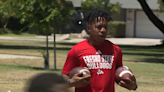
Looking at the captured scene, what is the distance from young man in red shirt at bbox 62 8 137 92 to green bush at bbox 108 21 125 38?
41.0 meters

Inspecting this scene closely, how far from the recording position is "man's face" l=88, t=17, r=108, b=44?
441 cm

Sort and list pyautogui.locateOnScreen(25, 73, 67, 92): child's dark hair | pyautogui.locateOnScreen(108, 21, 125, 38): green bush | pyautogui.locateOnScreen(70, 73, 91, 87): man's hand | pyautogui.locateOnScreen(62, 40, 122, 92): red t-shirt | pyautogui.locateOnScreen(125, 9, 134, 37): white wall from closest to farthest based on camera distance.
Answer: pyautogui.locateOnScreen(25, 73, 67, 92): child's dark hair → pyautogui.locateOnScreen(70, 73, 91, 87): man's hand → pyautogui.locateOnScreen(62, 40, 122, 92): red t-shirt → pyautogui.locateOnScreen(108, 21, 125, 38): green bush → pyautogui.locateOnScreen(125, 9, 134, 37): white wall

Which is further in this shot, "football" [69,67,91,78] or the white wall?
the white wall

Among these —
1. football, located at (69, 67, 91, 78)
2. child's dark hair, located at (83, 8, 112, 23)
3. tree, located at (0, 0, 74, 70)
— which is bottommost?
tree, located at (0, 0, 74, 70)

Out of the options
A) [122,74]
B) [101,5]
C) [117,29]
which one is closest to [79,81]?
[122,74]

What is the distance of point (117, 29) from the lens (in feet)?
153

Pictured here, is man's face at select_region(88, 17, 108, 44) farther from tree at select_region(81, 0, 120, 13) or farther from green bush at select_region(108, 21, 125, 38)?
green bush at select_region(108, 21, 125, 38)

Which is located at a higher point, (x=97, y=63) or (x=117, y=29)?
(x=97, y=63)

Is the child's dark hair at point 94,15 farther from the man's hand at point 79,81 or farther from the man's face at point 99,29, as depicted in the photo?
the man's hand at point 79,81

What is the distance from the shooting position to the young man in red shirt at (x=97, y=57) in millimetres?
4332

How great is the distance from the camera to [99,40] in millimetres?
4430

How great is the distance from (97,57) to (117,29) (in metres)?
42.4

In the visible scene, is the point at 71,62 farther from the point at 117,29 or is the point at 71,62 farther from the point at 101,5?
the point at 117,29

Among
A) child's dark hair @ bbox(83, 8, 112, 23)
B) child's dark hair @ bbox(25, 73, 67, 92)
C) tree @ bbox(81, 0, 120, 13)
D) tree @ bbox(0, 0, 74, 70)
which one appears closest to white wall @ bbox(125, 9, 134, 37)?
tree @ bbox(81, 0, 120, 13)
